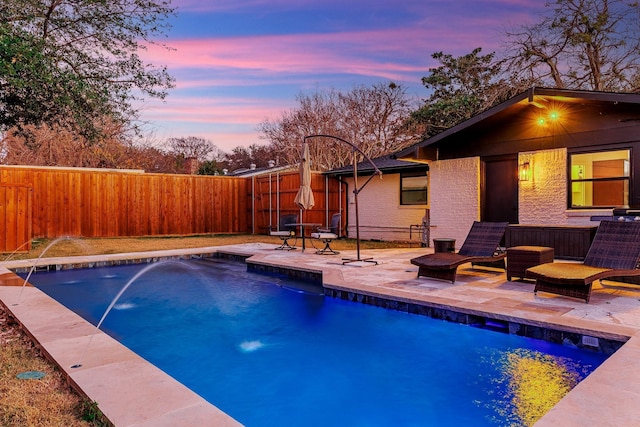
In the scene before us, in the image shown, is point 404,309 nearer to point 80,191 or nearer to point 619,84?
point 80,191

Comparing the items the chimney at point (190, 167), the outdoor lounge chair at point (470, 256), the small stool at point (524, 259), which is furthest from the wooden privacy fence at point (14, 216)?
the chimney at point (190, 167)

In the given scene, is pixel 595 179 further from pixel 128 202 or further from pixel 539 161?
pixel 128 202

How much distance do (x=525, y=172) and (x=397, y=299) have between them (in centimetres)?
548

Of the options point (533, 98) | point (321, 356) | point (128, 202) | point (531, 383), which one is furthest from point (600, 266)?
point (128, 202)

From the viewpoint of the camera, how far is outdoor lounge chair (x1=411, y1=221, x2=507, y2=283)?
6.55m

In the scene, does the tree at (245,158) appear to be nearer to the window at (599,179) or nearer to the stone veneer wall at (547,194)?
the stone veneer wall at (547,194)

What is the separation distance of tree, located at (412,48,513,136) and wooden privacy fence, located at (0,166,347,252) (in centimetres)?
769

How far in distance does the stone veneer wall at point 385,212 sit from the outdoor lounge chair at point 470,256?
6090 mm

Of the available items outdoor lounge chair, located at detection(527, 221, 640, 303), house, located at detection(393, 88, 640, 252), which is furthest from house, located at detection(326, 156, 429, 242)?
outdoor lounge chair, located at detection(527, 221, 640, 303)

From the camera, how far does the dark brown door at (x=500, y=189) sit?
32.3 ft

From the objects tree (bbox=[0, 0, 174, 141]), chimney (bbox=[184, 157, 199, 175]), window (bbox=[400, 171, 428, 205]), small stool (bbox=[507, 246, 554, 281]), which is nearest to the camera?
tree (bbox=[0, 0, 174, 141])

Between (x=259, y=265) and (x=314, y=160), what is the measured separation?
19.3m

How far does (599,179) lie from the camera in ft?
28.4

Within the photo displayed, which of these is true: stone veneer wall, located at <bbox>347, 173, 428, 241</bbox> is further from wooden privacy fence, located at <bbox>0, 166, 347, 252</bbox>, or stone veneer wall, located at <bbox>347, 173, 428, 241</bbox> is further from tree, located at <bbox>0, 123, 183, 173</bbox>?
tree, located at <bbox>0, 123, 183, 173</bbox>
